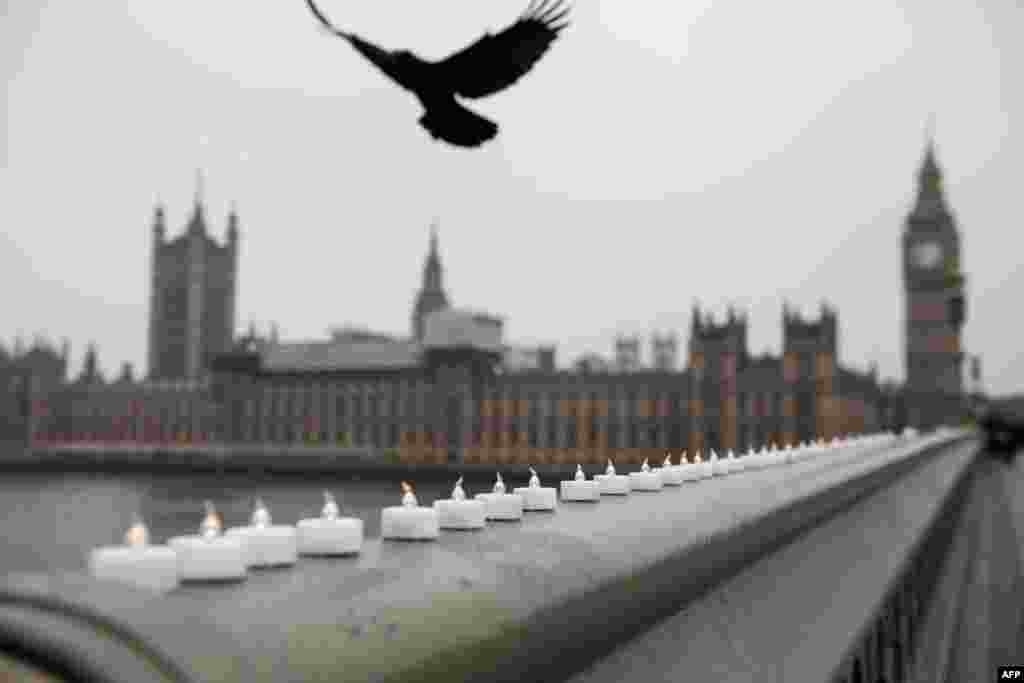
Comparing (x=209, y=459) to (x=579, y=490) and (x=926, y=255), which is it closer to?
(x=926, y=255)

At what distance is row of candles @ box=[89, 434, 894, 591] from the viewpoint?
7.04 feet

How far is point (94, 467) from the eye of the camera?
456ft

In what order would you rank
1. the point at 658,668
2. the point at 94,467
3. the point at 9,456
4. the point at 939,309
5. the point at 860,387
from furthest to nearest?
the point at 939,309 → the point at 9,456 → the point at 94,467 → the point at 860,387 → the point at 658,668

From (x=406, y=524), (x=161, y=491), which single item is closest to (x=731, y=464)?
(x=406, y=524)

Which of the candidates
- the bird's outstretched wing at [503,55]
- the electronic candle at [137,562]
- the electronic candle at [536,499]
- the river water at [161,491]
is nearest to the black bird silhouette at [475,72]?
the bird's outstretched wing at [503,55]

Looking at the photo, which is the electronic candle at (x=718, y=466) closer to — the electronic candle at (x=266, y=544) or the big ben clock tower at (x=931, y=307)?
the electronic candle at (x=266, y=544)

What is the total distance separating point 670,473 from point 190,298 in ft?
585

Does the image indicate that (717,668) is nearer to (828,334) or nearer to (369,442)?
(828,334)

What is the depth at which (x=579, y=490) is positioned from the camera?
5.78 m

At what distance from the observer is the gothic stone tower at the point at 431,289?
181375 millimetres

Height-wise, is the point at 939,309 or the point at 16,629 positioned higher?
the point at 939,309

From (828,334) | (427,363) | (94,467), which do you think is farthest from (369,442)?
(828,334)

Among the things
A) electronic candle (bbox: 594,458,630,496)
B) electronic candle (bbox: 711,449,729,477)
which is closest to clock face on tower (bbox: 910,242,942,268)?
electronic candle (bbox: 711,449,729,477)

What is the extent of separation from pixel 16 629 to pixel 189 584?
2.21 ft
